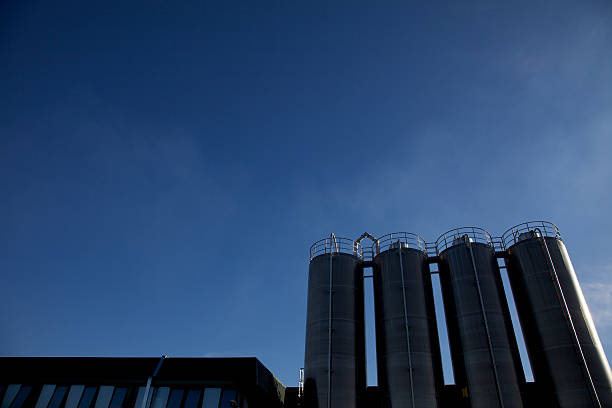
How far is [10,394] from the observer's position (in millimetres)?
23891

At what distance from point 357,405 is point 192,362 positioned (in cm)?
1015

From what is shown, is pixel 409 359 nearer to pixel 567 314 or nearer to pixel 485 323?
pixel 485 323

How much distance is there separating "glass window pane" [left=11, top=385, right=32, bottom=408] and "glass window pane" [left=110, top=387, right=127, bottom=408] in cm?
550

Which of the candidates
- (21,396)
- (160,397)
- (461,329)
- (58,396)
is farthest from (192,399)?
(461,329)

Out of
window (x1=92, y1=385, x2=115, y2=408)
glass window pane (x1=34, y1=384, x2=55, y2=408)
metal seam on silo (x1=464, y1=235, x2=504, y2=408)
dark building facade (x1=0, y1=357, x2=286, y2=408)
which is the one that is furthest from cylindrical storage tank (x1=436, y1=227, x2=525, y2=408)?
glass window pane (x1=34, y1=384, x2=55, y2=408)

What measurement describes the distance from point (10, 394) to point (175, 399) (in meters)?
10.2

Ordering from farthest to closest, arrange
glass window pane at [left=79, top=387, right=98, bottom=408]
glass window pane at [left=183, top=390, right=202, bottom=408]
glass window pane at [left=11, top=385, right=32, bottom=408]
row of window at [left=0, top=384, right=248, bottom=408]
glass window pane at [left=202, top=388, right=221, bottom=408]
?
glass window pane at [left=11, top=385, right=32, bottom=408], glass window pane at [left=79, top=387, right=98, bottom=408], row of window at [left=0, top=384, right=248, bottom=408], glass window pane at [left=183, top=390, right=202, bottom=408], glass window pane at [left=202, top=388, right=221, bottom=408]

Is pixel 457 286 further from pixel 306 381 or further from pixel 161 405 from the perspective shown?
pixel 161 405

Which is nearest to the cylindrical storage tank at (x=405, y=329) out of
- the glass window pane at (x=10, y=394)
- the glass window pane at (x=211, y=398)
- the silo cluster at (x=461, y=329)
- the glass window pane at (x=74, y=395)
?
the silo cluster at (x=461, y=329)

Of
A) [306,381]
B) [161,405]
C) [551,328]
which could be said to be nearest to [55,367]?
[161,405]

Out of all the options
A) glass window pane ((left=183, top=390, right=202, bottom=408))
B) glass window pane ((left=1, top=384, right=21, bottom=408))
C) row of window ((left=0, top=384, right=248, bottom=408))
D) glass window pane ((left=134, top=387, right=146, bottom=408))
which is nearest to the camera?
glass window pane ((left=183, top=390, right=202, bottom=408))

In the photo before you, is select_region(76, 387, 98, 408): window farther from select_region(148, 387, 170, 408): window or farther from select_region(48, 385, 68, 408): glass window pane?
select_region(148, 387, 170, 408): window

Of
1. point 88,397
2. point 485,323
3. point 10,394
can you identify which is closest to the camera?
point 88,397

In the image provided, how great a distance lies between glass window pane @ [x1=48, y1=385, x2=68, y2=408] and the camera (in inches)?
917
